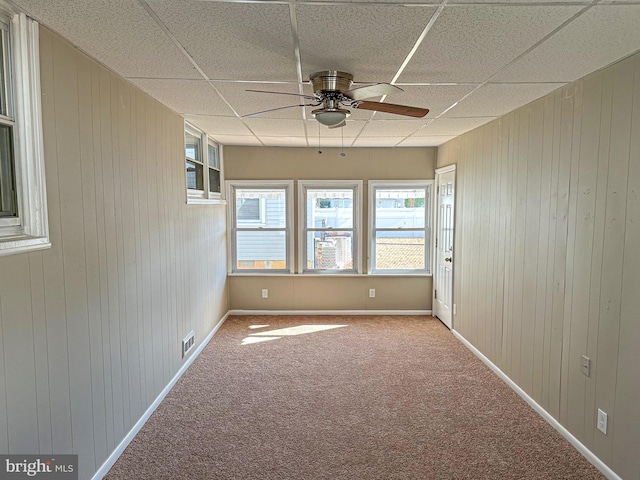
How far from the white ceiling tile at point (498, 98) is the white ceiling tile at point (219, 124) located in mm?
2055

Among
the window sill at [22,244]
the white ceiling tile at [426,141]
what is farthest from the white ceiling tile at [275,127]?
the window sill at [22,244]

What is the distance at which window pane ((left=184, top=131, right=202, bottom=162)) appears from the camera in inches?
166

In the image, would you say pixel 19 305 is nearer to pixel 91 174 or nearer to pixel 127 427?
pixel 91 174

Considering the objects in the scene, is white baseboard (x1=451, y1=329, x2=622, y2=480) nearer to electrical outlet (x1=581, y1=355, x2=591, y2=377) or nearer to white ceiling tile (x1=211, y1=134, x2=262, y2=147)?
electrical outlet (x1=581, y1=355, x2=591, y2=377)

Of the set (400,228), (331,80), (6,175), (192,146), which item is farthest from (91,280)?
(400,228)

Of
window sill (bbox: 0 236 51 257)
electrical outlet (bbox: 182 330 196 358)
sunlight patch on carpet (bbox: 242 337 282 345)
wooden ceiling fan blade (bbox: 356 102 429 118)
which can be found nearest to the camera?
window sill (bbox: 0 236 51 257)

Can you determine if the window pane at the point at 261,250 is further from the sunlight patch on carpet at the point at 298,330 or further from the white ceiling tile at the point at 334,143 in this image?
the white ceiling tile at the point at 334,143

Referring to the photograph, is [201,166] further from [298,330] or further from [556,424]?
[556,424]

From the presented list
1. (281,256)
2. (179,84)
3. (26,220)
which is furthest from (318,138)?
(26,220)

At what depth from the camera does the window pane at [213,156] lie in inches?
204

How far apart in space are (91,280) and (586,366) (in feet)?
A: 9.94

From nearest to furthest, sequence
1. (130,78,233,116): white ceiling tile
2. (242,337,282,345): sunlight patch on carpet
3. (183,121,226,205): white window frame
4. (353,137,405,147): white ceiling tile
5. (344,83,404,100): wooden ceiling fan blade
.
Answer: (344,83,404,100): wooden ceiling fan blade, (130,78,233,116): white ceiling tile, (183,121,226,205): white window frame, (242,337,282,345): sunlight patch on carpet, (353,137,405,147): white ceiling tile

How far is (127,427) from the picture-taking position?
2.68m

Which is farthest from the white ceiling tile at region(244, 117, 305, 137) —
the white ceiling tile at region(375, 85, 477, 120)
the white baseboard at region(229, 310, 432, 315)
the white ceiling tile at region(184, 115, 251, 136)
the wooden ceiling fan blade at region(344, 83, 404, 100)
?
the white baseboard at region(229, 310, 432, 315)
